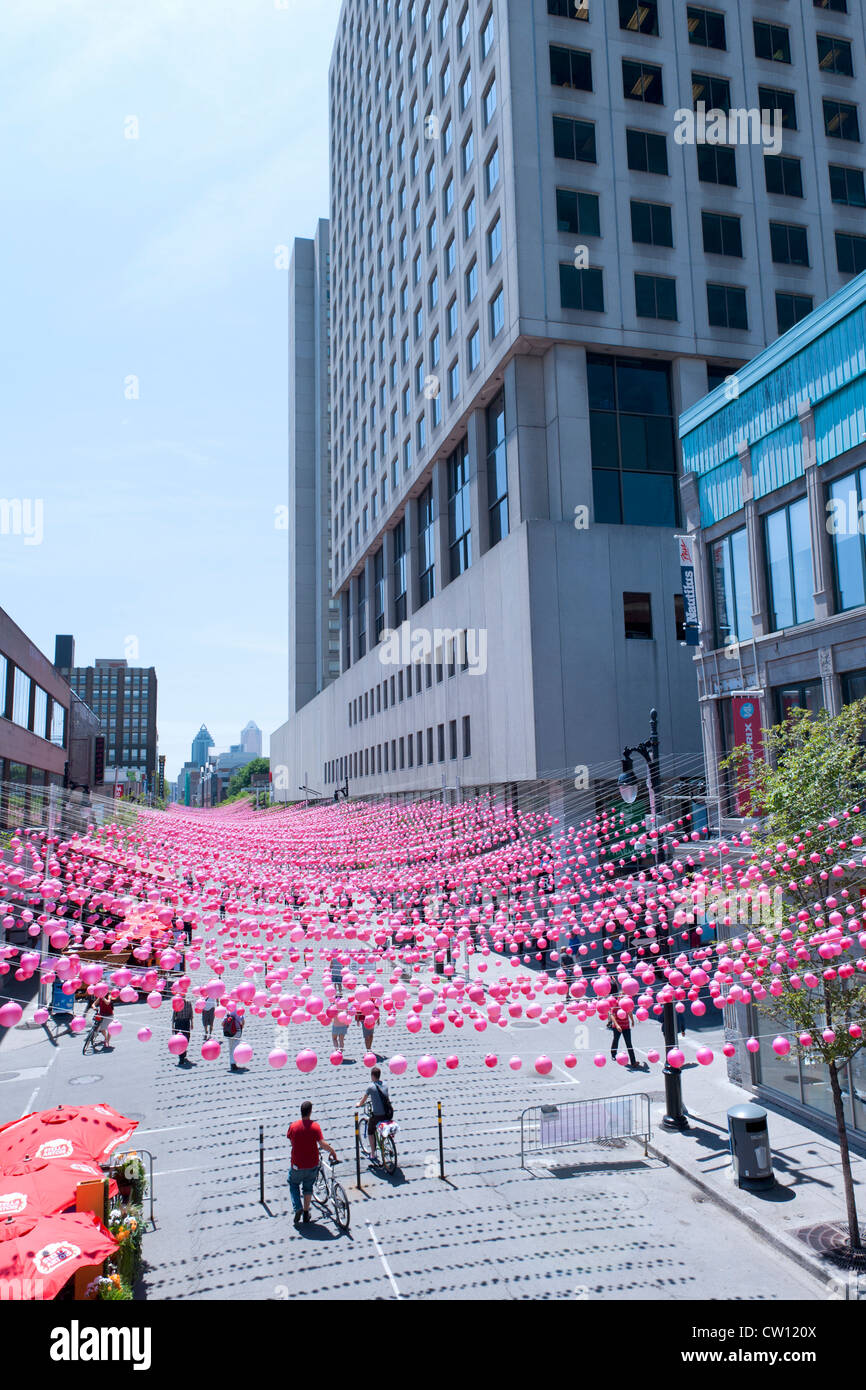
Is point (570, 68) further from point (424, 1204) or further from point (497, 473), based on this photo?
point (424, 1204)

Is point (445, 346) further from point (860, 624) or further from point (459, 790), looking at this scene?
point (860, 624)

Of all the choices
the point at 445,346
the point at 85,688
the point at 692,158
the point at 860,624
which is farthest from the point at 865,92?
the point at 85,688

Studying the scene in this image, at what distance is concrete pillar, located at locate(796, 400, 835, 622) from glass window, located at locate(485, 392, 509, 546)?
589 inches

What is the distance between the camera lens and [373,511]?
5197cm

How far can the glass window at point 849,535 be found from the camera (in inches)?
615

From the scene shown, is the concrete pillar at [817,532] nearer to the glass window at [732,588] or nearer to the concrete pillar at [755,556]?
the concrete pillar at [755,556]

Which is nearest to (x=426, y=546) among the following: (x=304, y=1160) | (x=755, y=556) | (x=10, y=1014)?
(x=755, y=556)

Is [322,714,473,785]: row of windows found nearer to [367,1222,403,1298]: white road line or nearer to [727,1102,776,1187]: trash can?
[727,1102,776,1187]: trash can

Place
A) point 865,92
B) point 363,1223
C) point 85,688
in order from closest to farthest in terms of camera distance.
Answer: point 363,1223 → point 865,92 → point 85,688

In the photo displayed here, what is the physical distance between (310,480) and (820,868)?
102785 mm

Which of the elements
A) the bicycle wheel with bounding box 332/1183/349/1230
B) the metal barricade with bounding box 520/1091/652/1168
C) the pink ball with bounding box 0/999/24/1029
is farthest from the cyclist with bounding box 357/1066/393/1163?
the pink ball with bounding box 0/999/24/1029

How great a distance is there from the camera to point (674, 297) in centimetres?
3038

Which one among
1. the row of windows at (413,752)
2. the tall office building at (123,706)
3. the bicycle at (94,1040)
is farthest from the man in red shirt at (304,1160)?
the tall office building at (123,706)

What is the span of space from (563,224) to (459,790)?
2101cm
